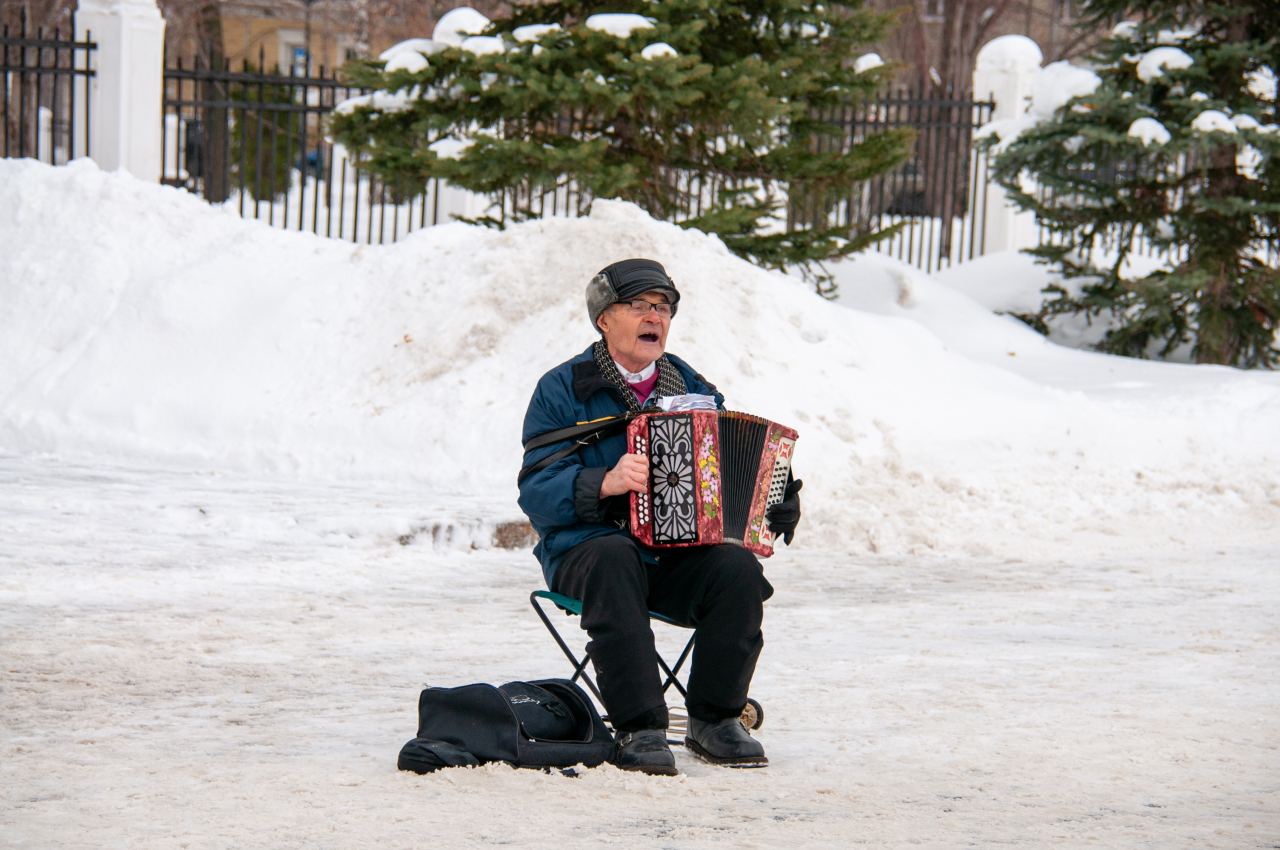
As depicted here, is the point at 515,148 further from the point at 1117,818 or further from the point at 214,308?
the point at 1117,818

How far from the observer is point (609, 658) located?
11.8ft

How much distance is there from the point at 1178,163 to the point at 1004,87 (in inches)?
156

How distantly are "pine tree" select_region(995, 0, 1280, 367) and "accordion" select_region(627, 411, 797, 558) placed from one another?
381 inches

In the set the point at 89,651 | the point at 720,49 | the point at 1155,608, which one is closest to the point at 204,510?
the point at 89,651

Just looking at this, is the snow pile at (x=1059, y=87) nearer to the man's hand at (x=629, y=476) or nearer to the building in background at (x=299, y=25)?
the building in background at (x=299, y=25)

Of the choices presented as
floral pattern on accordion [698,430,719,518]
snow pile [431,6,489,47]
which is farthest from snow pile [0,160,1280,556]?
floral pattern on accordion [698,430,719,518]

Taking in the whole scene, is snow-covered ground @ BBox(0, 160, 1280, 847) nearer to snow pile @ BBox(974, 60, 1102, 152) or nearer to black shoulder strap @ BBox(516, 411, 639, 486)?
black shoulder strap @ BBox(516, 411, 639, 486)

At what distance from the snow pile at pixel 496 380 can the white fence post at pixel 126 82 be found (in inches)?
58.6

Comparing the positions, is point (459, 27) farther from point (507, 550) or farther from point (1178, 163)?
point (1178, 163)

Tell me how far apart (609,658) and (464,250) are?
7.32 m

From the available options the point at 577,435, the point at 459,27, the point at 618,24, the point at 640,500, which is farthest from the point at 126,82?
the point at 640,500

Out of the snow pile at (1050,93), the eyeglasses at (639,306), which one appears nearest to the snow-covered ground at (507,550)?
the eyeglasses at (639,306)

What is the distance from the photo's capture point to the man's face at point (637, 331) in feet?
13.2

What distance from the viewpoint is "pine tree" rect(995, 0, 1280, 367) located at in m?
12.3
